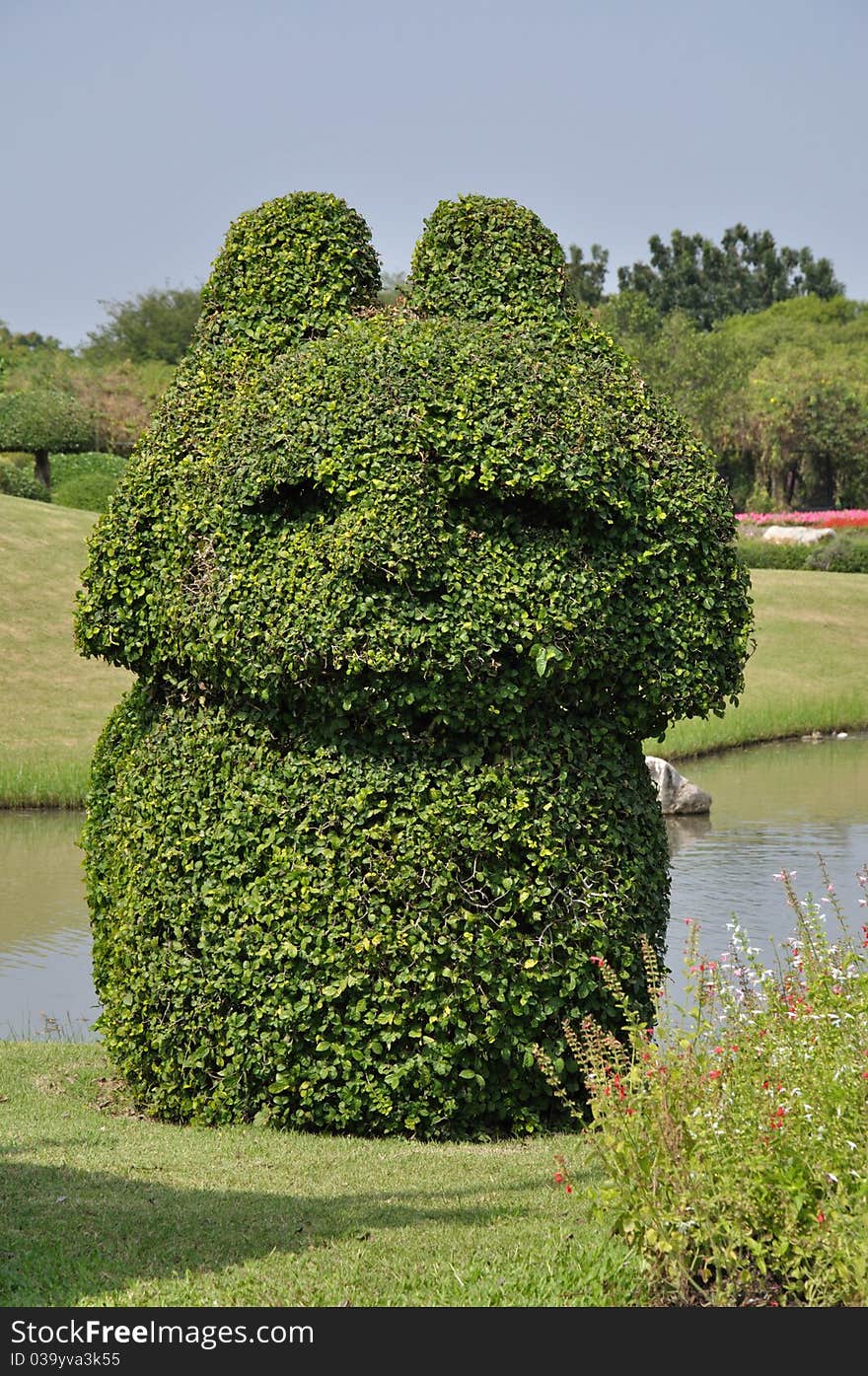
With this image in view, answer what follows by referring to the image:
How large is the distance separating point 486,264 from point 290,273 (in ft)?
3.74

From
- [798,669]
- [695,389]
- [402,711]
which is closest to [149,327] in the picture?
[695,389]

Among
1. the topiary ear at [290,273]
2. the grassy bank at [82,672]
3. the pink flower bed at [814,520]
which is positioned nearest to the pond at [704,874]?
the grassy bank at [82,672]

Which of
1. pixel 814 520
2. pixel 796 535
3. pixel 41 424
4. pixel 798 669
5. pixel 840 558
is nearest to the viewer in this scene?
pixel 798 669

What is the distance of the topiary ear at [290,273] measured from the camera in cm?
837

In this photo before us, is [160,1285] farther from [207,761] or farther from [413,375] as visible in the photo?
[413,375]

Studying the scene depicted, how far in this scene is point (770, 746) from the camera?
2534 cm

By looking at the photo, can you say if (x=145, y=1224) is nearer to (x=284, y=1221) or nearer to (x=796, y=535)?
(x=284, y=1221)

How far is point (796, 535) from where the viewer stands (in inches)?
1873

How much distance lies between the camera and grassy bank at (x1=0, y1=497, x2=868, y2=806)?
21.8 meters

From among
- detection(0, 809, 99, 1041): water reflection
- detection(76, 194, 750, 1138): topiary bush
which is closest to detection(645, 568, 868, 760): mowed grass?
detection(0, 809, 99, 1041): water reflection

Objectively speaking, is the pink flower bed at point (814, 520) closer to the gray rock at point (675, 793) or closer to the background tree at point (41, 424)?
the background tree at point (41, 424)

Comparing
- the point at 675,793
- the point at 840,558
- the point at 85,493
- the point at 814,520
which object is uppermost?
the point at 85,493

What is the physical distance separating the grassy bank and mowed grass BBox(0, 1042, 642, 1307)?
496 inches

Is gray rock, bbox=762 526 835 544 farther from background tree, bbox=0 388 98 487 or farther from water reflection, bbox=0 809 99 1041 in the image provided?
water reflection, bbox=0 809 99 1041
